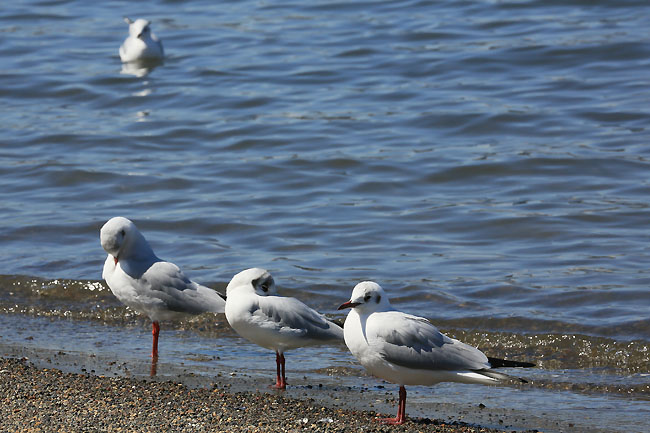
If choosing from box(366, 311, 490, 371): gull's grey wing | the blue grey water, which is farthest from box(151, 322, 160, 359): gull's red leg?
box(366, 311, 490, 371): gull's grey wing

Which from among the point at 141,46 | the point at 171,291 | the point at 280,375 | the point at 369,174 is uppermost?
the point at 141,46

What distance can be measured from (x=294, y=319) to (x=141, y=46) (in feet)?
40.9

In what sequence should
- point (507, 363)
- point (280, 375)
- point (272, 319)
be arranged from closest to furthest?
point (507, 363)
point (272, 319)
point (280, 375)

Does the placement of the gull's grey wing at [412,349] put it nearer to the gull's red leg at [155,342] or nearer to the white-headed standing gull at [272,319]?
the white-headed standing gull at [272,319]

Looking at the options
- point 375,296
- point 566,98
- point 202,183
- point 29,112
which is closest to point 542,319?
point 375,296

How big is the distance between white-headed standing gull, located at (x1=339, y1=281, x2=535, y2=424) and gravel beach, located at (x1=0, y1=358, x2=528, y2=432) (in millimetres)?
294

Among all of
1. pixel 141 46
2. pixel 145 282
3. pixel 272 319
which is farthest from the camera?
pixel 141 46

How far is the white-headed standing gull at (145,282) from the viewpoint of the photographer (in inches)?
306

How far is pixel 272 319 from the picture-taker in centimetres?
704

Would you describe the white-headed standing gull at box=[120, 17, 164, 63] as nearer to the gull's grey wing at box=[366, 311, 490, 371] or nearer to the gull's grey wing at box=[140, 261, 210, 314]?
the gull's grey wing at box=[140, 261, 210, 314]

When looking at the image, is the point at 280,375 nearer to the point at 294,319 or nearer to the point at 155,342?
the point at 294,319

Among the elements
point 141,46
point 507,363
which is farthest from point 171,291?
point 141,46

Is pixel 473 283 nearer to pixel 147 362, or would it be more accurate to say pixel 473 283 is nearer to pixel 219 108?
pixel 147 362

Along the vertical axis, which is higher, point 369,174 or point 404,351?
point 404,351
